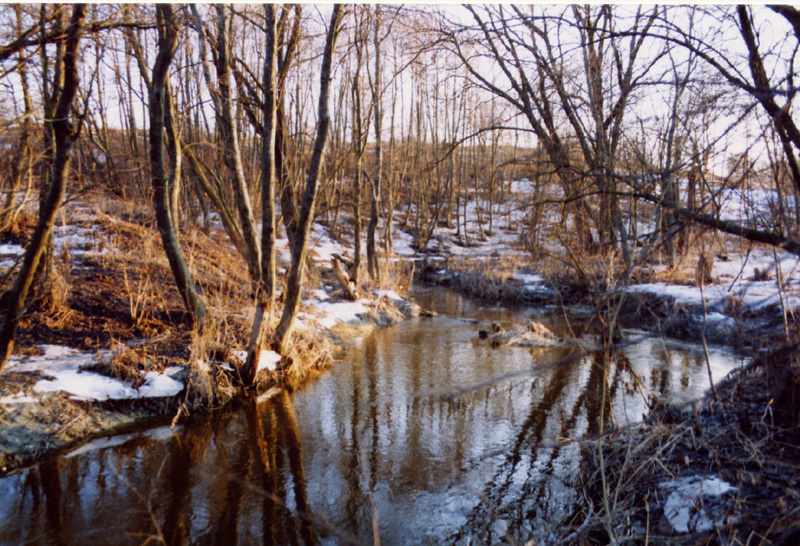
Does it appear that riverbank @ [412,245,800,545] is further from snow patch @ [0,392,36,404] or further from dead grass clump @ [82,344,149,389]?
snow patch @ [0,392,36,404]

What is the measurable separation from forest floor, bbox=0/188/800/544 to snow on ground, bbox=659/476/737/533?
1 cm

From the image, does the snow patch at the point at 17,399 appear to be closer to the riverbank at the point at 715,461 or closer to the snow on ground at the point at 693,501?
the riverbank at the point at 715,461

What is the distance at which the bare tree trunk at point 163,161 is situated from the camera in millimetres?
6051

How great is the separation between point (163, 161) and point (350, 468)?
4.95 m

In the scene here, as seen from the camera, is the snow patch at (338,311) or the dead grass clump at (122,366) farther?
the snow patch at (338,311)

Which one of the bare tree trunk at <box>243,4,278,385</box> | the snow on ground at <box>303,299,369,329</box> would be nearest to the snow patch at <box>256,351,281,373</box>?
the bare tree trunk at <box>243,4,278,385</box>

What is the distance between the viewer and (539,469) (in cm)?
475

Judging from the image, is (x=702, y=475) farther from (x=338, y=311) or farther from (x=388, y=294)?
(x=388, y=294)

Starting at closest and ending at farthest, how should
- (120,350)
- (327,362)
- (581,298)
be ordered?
(120,350), (327,362), (581,298)

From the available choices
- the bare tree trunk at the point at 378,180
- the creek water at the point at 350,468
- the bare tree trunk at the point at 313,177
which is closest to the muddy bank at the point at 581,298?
the creek water at the point at 350,468

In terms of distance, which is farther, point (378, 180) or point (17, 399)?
point (378, 180)

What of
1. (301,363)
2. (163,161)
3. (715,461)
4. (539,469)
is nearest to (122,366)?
(301,363)

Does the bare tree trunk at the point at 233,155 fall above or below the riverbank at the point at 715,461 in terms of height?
above

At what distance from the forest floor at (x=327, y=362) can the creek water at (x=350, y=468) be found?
398 mm
